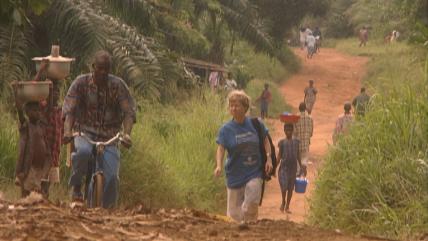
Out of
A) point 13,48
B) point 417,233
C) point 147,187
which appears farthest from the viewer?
point 13,48

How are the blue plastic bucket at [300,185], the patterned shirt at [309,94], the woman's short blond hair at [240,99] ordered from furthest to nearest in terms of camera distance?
the patterned shirt at [309,94]
the blue plastic bucket at [300,185]
the woman's short blond hair at [240,99]

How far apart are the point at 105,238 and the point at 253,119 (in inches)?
135

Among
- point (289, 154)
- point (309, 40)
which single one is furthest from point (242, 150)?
point (309, 40)

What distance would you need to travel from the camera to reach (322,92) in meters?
38.7

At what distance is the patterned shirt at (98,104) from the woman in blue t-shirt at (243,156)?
0.90m

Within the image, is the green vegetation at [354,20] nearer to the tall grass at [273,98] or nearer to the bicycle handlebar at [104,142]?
the tall grass at [273,98]

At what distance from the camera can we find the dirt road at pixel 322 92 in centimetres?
1652

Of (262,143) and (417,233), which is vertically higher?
(262,143)

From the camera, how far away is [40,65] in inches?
390

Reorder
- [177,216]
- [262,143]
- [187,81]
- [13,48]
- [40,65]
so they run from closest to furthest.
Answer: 1. [177,216]
2. [262,143]
3. [40,65]
4. [13,48]
5. [187,81]

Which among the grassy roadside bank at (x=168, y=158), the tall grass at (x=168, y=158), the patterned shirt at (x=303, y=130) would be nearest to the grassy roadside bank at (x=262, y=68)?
the grassy roadside bank at (x=168, y=158)

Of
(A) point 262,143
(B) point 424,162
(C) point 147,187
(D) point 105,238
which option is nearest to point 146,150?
(C) point 147,187

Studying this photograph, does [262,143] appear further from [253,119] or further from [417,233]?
[417,233]

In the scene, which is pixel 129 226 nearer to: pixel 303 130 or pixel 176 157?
pixel 176 157
